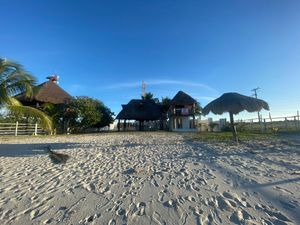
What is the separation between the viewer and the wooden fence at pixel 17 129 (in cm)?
1732

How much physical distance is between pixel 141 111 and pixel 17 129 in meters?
16.6

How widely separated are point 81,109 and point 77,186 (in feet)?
73.6

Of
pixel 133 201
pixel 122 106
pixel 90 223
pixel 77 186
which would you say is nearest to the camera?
pixel 90 223

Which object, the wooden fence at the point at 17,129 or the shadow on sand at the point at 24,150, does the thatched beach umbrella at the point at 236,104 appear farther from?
the wooden fence at the point at 17,129

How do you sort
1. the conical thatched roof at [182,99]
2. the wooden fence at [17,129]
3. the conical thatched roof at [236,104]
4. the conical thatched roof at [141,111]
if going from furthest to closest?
the conical thatched roof at [141,111]
the conical thatched roof at [182,99]
the wooden fence at [17,129]
the conical thatched roof at [236,104]

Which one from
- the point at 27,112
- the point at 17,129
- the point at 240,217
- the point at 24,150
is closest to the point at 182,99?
the point at 17,129

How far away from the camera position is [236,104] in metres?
10.7

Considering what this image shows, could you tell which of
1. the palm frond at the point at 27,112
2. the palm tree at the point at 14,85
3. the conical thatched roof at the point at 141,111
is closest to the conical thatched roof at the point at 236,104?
the palm frond at the point at 27,112

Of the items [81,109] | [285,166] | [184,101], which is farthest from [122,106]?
[285,166]

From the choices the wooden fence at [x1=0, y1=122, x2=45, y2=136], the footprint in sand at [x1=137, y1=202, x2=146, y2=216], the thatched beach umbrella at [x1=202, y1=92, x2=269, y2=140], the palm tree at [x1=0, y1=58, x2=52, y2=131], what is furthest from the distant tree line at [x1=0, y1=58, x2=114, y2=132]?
the thatched beach umbrella at [x1=202, y1=92, x2=269, y2=140]

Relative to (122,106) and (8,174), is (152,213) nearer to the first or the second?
(8,174)

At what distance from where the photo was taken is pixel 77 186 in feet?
13.8

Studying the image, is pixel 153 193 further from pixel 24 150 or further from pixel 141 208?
pixel 24 150

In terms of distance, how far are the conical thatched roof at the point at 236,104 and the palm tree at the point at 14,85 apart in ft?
29.8
